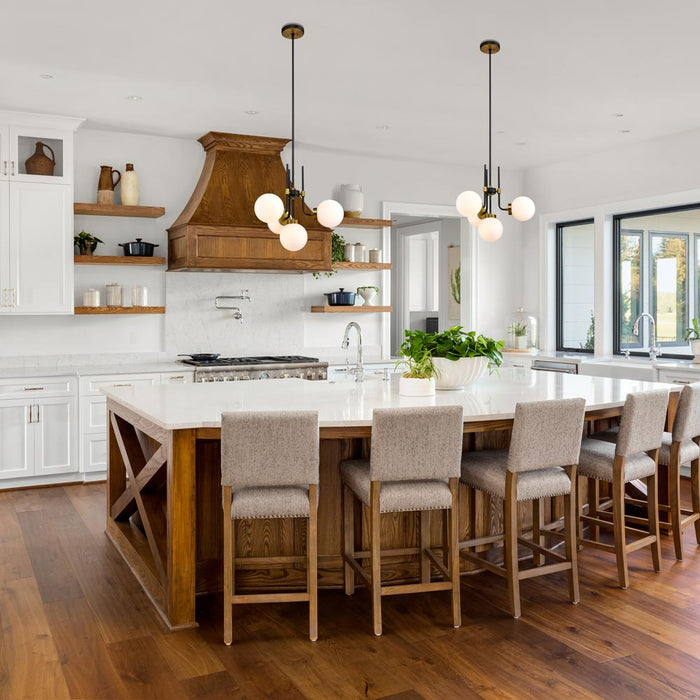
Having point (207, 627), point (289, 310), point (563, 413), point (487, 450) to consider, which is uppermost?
point (289, 310)

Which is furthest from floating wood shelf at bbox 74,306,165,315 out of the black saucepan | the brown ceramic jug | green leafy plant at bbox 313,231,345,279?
green leafy plant at bbox 313,231,345,279

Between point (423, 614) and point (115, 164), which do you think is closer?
point (423, 614)

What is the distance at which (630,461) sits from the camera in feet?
11.6

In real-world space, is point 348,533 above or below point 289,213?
below

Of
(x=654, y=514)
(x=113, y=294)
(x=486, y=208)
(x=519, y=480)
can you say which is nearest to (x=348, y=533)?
(x=519, y=480)

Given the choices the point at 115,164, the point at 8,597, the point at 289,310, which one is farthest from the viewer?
the point at 289,310

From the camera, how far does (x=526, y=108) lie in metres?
5.29

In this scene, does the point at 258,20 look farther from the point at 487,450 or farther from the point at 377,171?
the point at 377,171

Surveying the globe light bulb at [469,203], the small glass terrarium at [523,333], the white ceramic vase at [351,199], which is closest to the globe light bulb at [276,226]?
the globe light bulb at [469,203]

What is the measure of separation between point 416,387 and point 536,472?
0.82 meters

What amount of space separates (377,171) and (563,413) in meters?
4.36

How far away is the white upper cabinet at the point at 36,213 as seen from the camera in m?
5.35

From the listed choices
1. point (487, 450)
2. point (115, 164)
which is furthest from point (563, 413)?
point (115, 164)

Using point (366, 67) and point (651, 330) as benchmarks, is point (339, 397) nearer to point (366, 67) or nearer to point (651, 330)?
point (366, 67)
